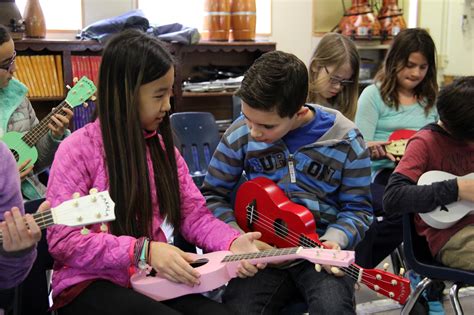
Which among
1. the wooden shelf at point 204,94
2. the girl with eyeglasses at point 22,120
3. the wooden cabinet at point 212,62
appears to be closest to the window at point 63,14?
the wooden cabinet at point 212,62

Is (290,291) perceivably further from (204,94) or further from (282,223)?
(204,94)

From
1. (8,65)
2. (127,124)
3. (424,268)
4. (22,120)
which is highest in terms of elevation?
(8,65)

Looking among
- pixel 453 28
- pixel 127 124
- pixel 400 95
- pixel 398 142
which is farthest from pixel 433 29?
pixel 127 124

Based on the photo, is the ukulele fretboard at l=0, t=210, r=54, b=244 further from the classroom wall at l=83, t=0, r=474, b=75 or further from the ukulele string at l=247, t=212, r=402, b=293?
the classroom wall at l=83, t=0, r=474, b=75

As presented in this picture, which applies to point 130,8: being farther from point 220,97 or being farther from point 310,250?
point 310,250

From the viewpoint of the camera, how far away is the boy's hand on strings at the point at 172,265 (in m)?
1.40

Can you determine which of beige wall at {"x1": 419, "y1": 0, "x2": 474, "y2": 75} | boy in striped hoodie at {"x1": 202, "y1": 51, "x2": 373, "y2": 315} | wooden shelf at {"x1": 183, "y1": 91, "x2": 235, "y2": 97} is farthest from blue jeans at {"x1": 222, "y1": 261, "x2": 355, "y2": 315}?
beige wall at {"x1": 419, "y1": 0, "x2": 474, "y2": 75}

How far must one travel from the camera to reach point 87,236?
1.42 m

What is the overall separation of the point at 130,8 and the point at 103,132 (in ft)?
9.09

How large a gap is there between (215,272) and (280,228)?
10.1 inches

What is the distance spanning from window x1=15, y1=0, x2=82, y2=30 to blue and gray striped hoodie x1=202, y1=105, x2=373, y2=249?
2656 millimetres

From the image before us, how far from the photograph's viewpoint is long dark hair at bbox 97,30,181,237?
1510 mm

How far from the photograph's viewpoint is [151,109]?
5.07 ft

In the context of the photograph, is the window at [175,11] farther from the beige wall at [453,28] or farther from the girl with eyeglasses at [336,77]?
the beige wall at [453,28]
